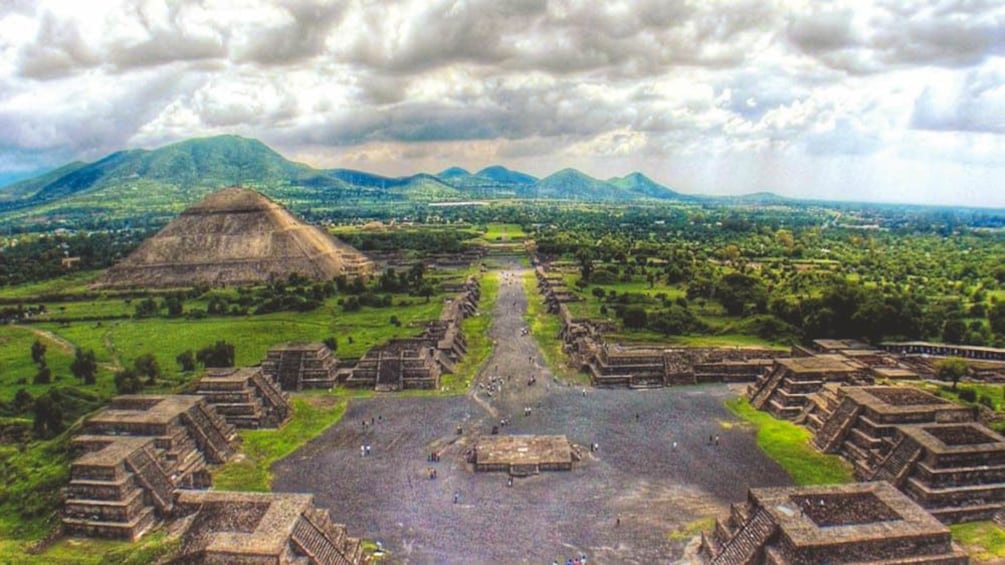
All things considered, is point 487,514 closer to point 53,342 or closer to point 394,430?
point 394,430

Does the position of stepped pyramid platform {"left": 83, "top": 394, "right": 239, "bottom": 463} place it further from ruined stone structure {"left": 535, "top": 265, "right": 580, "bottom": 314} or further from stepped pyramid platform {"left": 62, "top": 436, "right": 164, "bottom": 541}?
ruined stone structure {"left": 535, "top": 265, "right": 580, "bottom": 314}

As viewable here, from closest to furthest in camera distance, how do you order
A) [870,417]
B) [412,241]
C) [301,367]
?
1. [870,417]
2. [301,367]
3. [412,241]

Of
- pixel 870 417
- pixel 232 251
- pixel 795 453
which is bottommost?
pixel 232 251

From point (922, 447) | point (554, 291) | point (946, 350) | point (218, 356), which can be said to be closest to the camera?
point (922, 447)

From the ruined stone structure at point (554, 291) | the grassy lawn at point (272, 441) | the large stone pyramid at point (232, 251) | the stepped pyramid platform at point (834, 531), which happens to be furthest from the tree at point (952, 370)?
the large stone pyramid at point (232, 251)

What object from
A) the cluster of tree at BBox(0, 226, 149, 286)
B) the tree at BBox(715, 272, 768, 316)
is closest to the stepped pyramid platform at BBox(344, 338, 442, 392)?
the tree at BBox(715, 272, 768, 316)

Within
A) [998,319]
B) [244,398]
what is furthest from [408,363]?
[998,319]

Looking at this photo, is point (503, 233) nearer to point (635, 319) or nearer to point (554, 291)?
point (554, 291)
